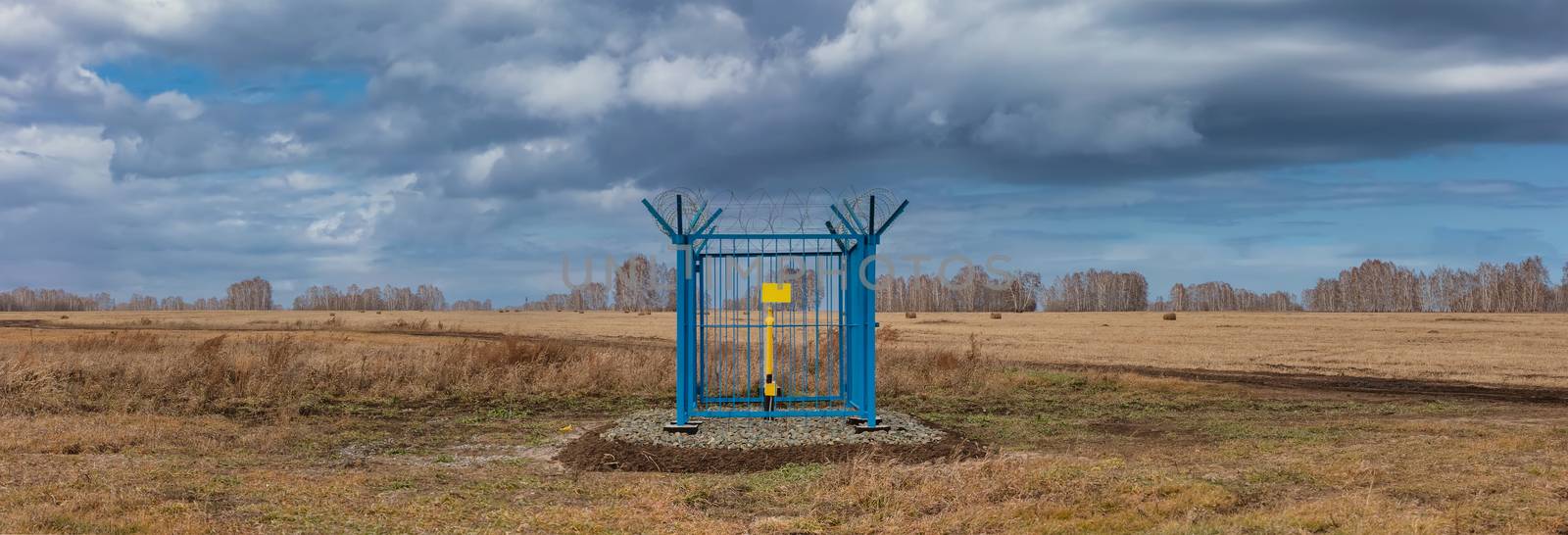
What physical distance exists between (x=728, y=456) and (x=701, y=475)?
2.67ft

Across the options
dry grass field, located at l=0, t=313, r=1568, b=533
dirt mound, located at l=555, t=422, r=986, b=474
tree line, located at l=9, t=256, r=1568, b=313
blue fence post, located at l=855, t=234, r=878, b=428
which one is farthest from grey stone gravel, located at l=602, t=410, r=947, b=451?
tree line, located at l=9, t=256, r=1568, b=313

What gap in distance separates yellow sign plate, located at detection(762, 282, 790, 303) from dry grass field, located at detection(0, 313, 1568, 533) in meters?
2.57

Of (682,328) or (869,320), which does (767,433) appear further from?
(869,320)

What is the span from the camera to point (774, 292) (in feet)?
40.9

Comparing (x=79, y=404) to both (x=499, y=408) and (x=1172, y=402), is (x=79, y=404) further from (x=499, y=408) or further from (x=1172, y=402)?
(x=1172, y=402)

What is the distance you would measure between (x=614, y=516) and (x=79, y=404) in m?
11.9

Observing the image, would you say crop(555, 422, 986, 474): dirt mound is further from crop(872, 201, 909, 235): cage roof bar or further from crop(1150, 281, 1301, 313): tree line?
crop(1150, 281, 1301, 313): tree line

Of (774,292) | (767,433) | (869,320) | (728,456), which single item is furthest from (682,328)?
(869,320)

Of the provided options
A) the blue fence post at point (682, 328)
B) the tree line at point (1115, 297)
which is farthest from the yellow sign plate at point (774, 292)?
the tree line at point (1115, 297)

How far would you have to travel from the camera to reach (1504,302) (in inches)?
5148

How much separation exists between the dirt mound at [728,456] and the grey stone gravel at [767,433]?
0.63ft

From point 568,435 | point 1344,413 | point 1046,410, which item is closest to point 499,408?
point 568,435

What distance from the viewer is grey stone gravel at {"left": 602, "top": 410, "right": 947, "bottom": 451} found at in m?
11.7

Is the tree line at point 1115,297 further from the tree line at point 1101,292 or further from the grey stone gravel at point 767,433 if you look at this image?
the grey stone gravel at point 767,433
